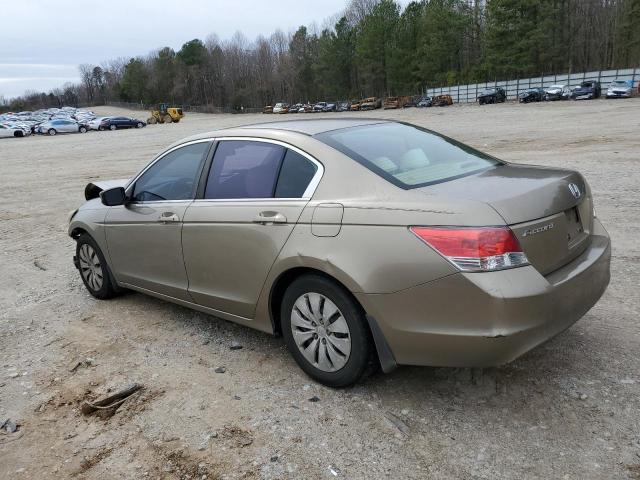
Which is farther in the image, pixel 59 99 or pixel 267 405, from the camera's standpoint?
pixel 59 99

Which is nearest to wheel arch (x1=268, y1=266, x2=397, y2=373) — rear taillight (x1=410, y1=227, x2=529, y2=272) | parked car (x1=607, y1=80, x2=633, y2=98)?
rear taillight (x1=410, y1=227, x2=529, y2=272)

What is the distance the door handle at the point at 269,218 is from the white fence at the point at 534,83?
59856mm

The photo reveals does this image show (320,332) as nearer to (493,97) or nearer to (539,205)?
(539,205)

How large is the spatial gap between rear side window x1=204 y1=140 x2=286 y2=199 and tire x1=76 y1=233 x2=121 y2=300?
1.83 m

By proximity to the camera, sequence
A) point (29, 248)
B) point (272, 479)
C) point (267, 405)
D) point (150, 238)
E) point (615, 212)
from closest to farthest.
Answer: point (272, 479)
point (267, 405)
point (150, 238)
point (615, 212)
point (29, 248)

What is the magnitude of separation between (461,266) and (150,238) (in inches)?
108

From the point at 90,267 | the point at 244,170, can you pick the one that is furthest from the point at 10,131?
the point at 244,170

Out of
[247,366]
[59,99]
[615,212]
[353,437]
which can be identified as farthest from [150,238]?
[59,99]

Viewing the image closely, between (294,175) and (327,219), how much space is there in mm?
497

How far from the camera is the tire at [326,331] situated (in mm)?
3248

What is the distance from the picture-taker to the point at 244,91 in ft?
405

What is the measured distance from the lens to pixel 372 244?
3066mm

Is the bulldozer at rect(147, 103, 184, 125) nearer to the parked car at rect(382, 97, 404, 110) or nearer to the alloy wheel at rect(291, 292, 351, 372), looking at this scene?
the parked car at rect(382, 97, 404, 110)

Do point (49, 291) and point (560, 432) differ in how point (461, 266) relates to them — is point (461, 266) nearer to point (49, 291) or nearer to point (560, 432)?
point (560, 432)
